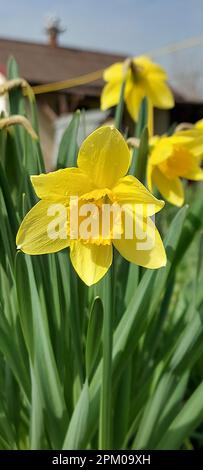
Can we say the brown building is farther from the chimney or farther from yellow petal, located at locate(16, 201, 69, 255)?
yellow petal, located at locate(16, 201, 69, 255)

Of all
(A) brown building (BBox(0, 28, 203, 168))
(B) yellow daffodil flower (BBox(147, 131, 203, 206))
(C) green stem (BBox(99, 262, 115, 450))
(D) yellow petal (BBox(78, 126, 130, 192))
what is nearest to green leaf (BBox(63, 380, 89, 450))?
(C) green stem (BBox(99, 262, 115, 450))

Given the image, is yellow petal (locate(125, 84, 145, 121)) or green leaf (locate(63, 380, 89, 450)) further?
yellow petal (locate(125, 84, 145, 121))

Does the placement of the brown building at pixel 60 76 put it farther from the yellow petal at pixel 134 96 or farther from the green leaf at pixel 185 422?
the green leaf at pixel 185 422

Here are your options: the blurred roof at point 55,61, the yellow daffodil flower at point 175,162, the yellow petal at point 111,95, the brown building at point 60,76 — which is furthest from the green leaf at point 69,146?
the blurred roof at point 55,61

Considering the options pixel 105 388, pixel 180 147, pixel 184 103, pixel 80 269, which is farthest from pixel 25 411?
pixel 184 103

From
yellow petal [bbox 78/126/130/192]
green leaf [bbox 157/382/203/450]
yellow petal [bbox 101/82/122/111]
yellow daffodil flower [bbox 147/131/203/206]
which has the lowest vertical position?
green leaf [bbox 157/382/203/450]

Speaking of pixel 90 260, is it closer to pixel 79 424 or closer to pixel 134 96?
pixel 79 424
